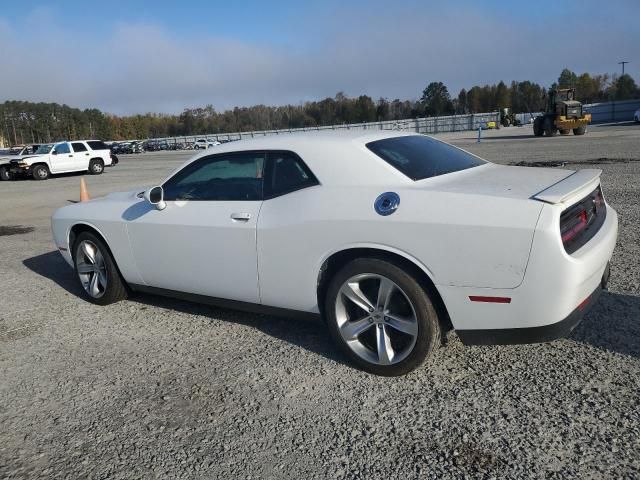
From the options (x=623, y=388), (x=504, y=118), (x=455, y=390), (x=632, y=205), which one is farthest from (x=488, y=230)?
(x=504, y=118)

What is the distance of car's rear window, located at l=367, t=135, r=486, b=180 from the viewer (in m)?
3.62

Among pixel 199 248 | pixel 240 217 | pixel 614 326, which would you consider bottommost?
pixel 614 326

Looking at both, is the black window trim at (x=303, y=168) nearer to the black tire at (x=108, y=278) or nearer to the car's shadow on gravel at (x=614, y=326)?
the black tire at (x=108, y=278)

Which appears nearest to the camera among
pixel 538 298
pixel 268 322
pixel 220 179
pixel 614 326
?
pixel 538 298

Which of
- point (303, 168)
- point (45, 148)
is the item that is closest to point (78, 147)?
point (45, 148)

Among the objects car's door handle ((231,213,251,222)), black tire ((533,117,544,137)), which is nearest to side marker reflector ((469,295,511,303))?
car's door handle ((231,213,251,222))

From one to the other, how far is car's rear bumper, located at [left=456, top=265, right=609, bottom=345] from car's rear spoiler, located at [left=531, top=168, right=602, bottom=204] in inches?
24.0

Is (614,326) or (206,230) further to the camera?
(206,230)

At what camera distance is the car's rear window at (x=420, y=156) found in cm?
362

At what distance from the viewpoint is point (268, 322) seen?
14.8 ft

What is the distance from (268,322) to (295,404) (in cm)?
136

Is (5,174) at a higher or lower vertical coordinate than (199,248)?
lower

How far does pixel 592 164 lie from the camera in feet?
46.3

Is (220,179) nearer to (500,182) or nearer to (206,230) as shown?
(206,230)
